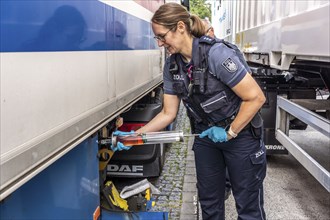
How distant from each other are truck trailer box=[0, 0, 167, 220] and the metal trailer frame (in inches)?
62.0

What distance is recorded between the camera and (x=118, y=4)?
101 inches

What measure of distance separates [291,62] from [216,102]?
1718 millimetres

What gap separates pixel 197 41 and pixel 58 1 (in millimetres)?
1004

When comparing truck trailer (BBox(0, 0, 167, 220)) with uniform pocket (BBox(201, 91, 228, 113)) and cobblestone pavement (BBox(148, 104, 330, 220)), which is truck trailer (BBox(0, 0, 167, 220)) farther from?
cobblestone pavement (BBox(148, 104, 330, 220))

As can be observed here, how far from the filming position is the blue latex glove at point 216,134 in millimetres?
2379

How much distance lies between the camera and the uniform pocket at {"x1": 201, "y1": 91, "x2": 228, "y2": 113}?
2.32 m

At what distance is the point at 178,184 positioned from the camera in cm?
436

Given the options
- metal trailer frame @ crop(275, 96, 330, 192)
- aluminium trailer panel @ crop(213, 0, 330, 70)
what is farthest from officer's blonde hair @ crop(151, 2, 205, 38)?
metal trailer frame @ crop(275, 96, 330, 192)

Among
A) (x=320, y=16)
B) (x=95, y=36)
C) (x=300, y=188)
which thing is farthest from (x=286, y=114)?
(x=95, y=36)

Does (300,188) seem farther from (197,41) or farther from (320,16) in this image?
(197,41)

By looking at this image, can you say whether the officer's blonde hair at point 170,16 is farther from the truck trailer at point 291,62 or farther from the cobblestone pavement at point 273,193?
the cobblestone pavement at point 273,193

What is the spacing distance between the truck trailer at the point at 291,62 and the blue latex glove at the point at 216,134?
2.79 feet

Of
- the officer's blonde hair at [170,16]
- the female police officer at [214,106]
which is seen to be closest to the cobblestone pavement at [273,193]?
the female police officer at [214,106]

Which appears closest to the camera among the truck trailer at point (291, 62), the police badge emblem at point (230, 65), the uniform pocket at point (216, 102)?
the police badge emblem at point (230, 65)
